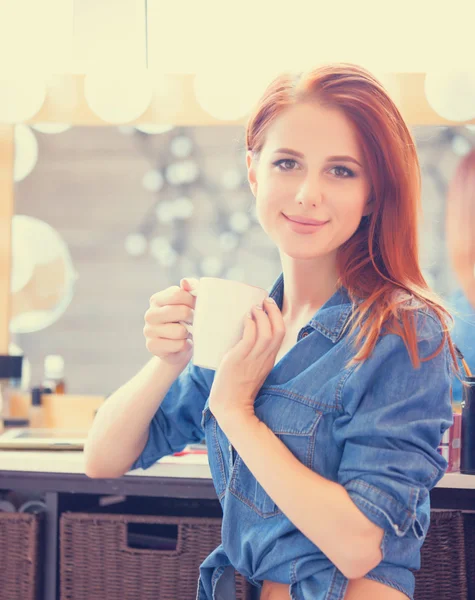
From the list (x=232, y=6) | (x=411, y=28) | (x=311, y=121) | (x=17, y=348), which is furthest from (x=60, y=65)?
(x=311, y=121)

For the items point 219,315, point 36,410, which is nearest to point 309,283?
point 219,315

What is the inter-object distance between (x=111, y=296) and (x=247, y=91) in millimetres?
683

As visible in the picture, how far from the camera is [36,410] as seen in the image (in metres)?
1.97

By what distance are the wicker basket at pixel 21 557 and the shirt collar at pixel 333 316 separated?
2.69 ft

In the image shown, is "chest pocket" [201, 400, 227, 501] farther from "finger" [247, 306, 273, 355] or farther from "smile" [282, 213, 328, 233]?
"smile" [282, 213, 328, 233]

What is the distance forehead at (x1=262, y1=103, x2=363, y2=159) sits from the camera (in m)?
0.99

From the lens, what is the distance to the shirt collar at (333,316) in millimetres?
1000

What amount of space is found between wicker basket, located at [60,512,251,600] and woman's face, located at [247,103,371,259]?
68 cm

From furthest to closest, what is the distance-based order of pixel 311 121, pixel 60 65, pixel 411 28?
pixel 60 65
pixel 411 28
pixel 311 121

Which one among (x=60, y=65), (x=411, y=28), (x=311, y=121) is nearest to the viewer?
(x=311, y=121)

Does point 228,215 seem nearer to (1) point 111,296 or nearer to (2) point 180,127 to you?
(2) point 180,127

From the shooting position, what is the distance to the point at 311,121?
100 cm

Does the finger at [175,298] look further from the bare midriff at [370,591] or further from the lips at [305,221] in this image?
the bare midriff at [370,591]

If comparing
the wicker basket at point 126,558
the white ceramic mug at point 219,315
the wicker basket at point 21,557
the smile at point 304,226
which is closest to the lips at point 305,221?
the smile at point 304,226
